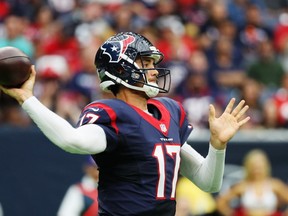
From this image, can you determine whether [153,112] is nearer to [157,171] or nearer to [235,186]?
[157,171]

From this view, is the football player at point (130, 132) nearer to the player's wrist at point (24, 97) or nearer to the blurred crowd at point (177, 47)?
the player's wrist at point (24, 97)

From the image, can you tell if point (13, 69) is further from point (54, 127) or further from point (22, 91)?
point (54, 127)

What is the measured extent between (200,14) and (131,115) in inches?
335

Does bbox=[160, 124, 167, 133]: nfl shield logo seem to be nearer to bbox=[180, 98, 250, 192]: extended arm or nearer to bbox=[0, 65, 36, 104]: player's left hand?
bbox=[180, 98, 250, 192]: extended arm

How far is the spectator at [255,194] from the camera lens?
27.9 ft

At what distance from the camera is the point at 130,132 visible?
14.4 ft

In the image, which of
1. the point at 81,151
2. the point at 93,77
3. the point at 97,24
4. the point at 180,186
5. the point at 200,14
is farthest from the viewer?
the point at 200,14

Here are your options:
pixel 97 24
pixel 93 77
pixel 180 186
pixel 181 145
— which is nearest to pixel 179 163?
pixel 181 145

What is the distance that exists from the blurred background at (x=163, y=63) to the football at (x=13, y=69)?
448 centimetres

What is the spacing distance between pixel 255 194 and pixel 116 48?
171 inches

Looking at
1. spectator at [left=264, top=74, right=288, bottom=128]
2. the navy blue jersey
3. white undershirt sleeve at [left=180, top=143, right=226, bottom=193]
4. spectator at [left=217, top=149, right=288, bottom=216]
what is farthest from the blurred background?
the navy blue jersey

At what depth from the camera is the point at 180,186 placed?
8594 mm

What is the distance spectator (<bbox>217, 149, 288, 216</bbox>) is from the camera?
851cm

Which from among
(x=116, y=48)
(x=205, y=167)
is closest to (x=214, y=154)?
(x=205, y=167)
